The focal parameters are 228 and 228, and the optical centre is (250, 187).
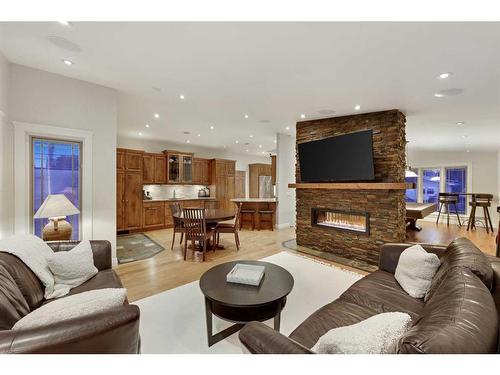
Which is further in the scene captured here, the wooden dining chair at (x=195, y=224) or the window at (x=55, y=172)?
the wooden dining chair at (x=195, y=224)

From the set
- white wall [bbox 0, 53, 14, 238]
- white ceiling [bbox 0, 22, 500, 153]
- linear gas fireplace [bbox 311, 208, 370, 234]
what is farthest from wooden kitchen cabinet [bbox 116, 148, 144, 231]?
linear gas fireplace [bbox 311, 208, 370, 234]

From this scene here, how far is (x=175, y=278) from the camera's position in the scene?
3.17 meters

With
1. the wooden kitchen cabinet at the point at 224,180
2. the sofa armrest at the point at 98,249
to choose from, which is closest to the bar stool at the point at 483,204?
the wooden kitchen cabinet at the point at 224,180

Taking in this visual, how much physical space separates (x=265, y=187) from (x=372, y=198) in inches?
233

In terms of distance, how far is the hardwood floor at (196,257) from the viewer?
3.02 m

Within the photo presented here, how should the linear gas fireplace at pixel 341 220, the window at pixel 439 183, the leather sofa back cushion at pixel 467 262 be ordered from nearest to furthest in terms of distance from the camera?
the leather sofa back cushion at pixel 467 262
the linear gas fireplace at pixel 341 220
the window at pixel 439 183

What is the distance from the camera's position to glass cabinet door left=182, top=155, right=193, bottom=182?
7469 mm

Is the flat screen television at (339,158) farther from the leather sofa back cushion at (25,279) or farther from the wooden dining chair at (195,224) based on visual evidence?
the leather sofa back cushion at (25,279)

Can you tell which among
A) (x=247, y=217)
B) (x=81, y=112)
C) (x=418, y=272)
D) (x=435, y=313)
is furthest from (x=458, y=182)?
(x=81, y=112)

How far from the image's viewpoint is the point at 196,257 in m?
4.06

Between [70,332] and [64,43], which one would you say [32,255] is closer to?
[70,332]

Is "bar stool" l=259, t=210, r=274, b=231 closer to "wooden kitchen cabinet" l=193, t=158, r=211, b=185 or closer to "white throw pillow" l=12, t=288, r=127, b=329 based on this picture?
"wooden kitchen cabinet" l=193, t=158, r=211, b=185

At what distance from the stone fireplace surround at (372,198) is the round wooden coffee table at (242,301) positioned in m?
2.62
